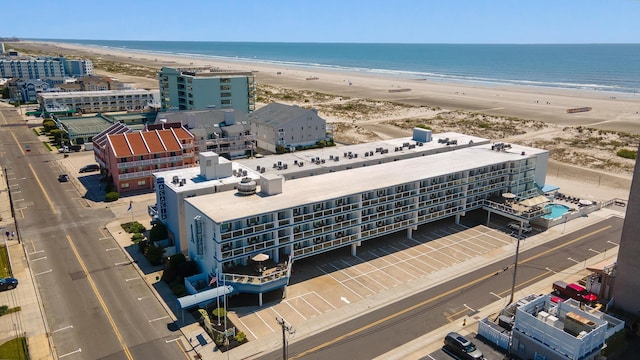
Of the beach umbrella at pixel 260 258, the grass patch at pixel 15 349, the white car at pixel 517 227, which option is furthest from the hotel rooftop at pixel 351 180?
the grass patch at pixel 15 349

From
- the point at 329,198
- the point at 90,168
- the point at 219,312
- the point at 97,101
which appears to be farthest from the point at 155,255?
the point at 97,101

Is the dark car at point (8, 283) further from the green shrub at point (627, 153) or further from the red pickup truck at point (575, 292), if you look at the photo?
the green shrub at point (627, 153)

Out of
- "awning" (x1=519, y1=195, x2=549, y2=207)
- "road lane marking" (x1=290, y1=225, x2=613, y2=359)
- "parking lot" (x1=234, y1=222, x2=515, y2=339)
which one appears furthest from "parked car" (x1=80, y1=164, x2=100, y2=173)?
"awning" (x1=519, y1=195, x2=549, y2=207)

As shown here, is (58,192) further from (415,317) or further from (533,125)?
(533,125)

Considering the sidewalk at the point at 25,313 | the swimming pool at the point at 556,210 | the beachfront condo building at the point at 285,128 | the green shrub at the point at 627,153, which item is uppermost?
the beachfront condo building at the point at 285,128

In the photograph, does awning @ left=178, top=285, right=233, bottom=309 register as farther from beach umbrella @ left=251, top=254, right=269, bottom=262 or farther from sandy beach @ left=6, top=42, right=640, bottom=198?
sandy beach @ left=6, top=42, right=640, bottom=198
